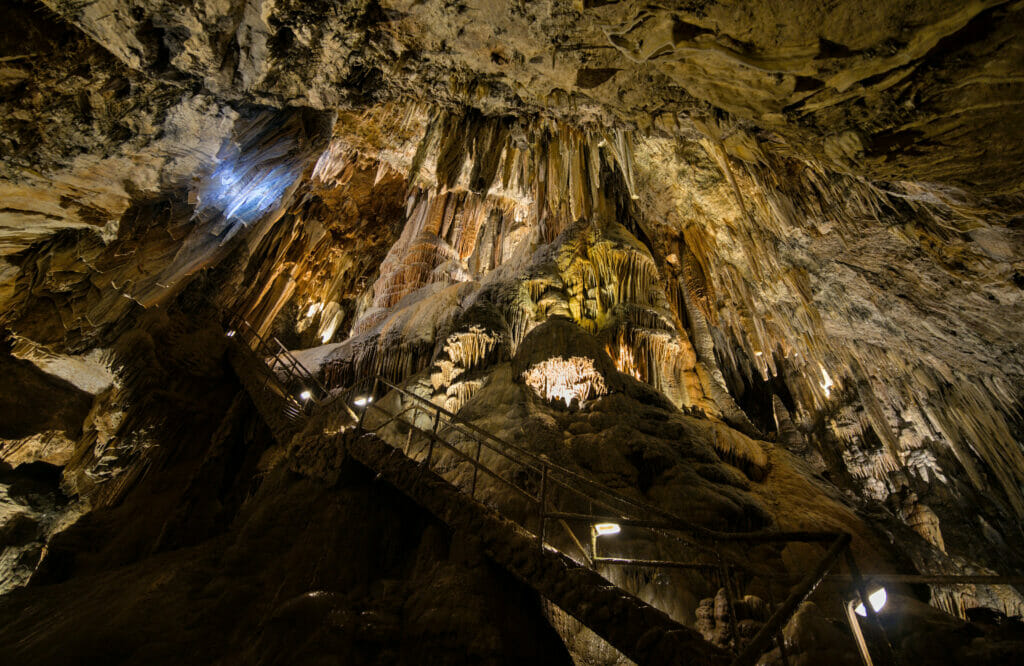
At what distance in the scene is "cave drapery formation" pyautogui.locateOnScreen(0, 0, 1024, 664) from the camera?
3287mm

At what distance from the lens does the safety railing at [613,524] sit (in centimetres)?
215

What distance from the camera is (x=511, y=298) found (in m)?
10.9

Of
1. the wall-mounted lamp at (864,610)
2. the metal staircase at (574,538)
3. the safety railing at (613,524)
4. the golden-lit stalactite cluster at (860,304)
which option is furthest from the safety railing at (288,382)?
the golden-lit stalactite cluster at (860,304)

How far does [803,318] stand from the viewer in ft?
36.9

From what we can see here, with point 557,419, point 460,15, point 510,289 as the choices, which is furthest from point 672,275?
point 460,15

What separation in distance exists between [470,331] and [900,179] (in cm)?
749

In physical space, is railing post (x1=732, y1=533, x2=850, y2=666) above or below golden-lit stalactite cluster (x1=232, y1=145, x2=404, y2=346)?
below

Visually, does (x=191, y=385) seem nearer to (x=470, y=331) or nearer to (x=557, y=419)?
(x=470, y=331)

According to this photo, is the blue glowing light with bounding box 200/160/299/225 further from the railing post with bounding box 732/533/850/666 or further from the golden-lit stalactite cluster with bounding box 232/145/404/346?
the railing post with bounding box 732/533/850/666

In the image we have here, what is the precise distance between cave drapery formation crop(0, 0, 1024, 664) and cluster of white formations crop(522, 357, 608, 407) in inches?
2.2

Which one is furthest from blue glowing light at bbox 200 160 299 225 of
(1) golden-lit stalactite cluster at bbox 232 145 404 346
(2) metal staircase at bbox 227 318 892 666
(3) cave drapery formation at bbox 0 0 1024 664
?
(1) golden-lit stalactite cluster at bbox 232 145 404 346

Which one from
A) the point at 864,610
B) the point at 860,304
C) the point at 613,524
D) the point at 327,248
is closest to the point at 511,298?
the point at 613,524

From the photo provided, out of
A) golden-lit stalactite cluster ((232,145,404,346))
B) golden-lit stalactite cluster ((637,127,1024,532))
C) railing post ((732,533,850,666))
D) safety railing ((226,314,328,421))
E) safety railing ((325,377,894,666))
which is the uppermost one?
golden-lit stalactite cluster ((232,145,404,346))

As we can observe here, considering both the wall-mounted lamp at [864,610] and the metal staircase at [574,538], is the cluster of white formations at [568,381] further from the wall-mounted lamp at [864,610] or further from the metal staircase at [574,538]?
the wall-mounted lamp at [864,610]
